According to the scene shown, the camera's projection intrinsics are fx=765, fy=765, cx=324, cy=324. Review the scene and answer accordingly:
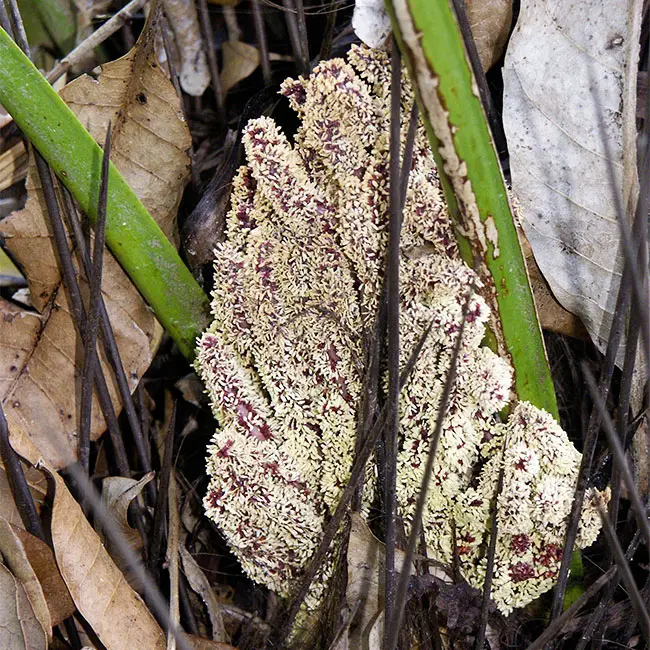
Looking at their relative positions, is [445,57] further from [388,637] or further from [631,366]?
[388,637]

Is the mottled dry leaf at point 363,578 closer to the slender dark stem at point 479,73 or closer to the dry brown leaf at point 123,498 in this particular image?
the dry brown leaf at point 123,498

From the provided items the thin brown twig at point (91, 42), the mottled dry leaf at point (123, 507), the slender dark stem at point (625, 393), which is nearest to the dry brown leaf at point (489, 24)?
the slender dark stem at point (625, 393)

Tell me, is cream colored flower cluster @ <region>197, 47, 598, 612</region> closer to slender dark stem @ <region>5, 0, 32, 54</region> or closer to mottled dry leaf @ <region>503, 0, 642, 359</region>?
mottled dry leaf @ <region>503, 0, 642, 359</region>

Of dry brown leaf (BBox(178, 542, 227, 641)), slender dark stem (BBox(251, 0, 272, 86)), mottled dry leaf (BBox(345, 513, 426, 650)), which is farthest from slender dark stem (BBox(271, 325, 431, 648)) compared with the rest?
slender dark stem (BBox(251, 0, 272, 86))

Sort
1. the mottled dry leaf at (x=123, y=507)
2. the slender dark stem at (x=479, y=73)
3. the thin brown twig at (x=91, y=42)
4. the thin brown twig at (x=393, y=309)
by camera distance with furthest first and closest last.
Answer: the thin brown twig at (x=91, y=42) → the mottled dry leaf at (x=123, y=507) → the slender dark stem at (x=479, y=73) → the thin brown twig at (x=393, y=309)

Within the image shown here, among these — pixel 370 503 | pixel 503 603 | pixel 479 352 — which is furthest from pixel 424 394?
pixel 503 603
